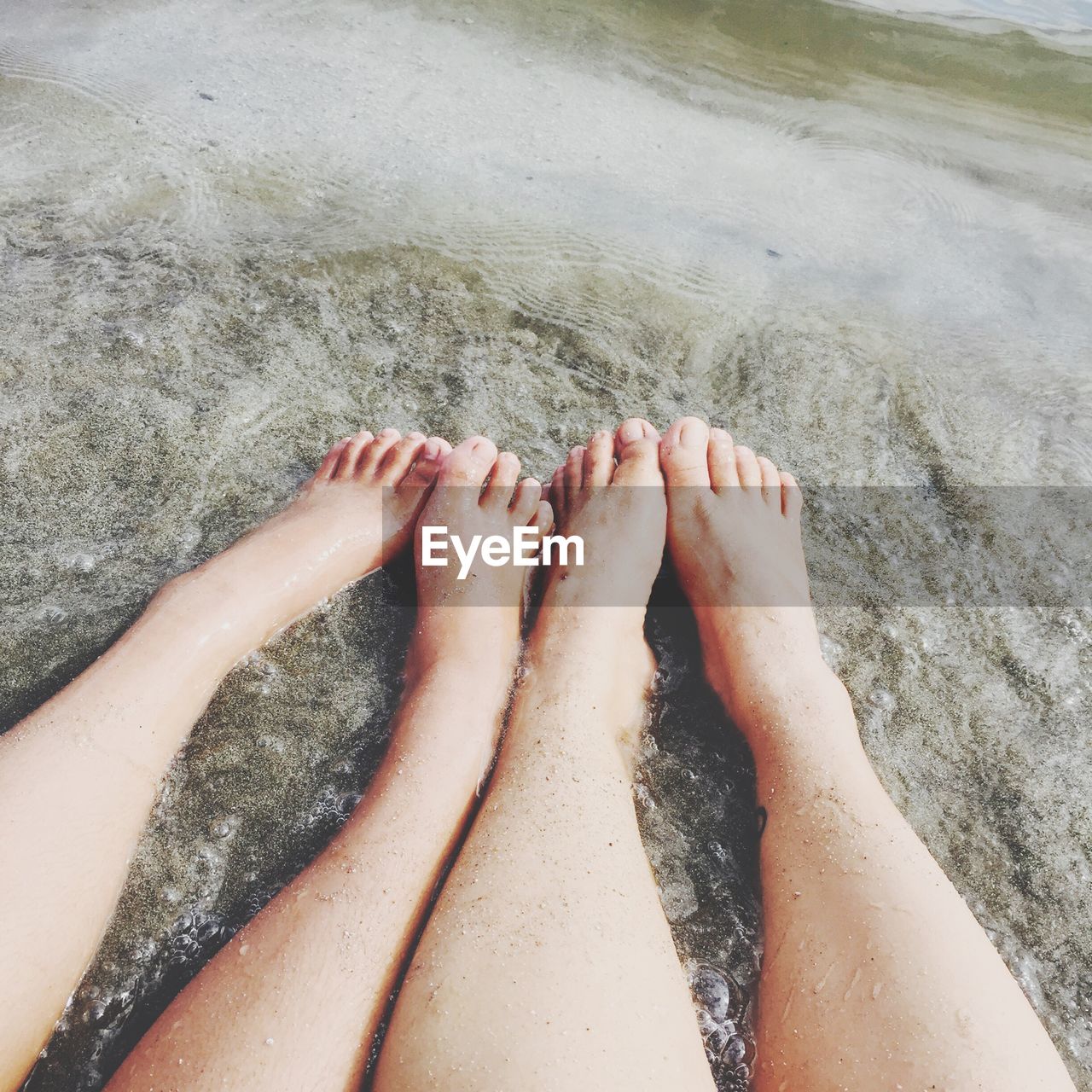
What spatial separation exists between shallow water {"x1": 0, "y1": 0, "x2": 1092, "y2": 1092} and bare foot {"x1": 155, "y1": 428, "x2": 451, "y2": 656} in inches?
2.8

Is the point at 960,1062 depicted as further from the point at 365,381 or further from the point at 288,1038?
the point at 365,381

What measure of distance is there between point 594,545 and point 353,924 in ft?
2.93

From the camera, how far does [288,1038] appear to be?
3.02ft

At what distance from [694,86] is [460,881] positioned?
275cm

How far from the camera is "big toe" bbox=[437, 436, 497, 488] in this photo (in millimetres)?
1736

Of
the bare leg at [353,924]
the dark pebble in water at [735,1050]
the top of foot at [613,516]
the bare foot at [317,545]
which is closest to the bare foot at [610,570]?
the top of foot at [613,516]

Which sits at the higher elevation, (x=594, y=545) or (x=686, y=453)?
(x=686, y=453)

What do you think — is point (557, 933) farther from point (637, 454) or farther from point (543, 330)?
point (543, 330)

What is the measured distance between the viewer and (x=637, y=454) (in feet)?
5.92

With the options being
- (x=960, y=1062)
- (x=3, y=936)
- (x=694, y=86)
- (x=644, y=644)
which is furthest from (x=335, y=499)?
(x=694, y=86)

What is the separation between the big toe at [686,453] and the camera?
1800 mm

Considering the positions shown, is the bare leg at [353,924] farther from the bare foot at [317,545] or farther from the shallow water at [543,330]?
the bare foot at [317,545]

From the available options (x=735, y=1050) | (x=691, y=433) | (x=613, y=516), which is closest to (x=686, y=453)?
(x=691, y=433)

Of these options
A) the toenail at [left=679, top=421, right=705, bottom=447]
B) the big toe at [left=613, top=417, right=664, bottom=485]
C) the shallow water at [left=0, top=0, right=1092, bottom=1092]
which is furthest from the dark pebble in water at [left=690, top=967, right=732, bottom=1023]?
the toenail at [left=679, top=421, right=705, bottom=447]
